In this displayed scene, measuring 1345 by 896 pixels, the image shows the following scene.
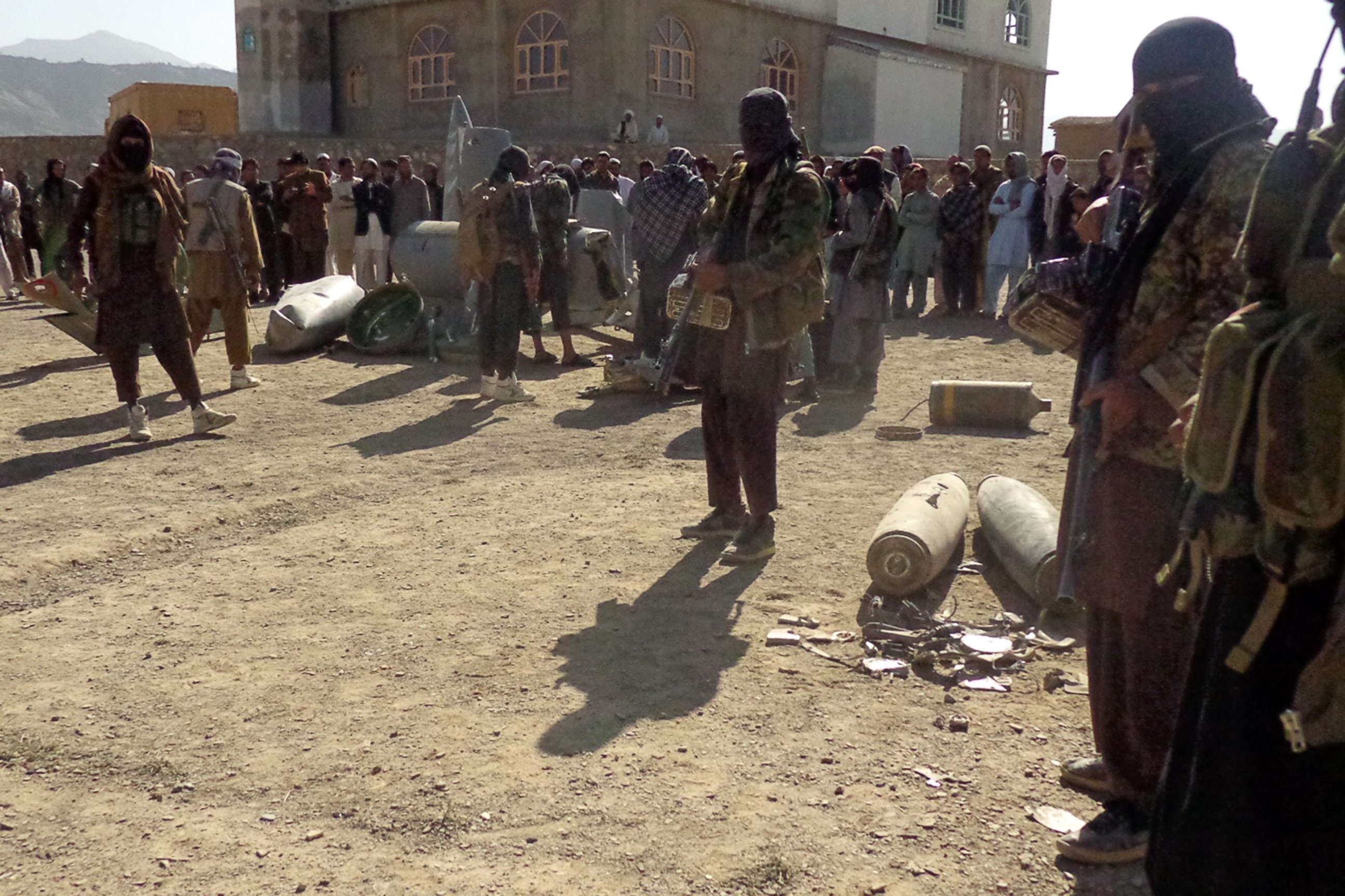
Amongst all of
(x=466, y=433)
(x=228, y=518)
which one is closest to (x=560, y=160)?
(x=466, y=433)

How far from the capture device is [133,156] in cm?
655

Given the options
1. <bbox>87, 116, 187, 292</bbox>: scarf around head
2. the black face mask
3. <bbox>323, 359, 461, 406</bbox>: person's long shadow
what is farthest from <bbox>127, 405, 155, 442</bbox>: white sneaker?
<bbox>323, 359, 461, 406</bbox>: person's long shadow

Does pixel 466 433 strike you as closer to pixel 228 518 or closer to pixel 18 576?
pixel 228 518

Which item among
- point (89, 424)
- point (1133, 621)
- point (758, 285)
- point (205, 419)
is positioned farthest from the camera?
point (89, 424)

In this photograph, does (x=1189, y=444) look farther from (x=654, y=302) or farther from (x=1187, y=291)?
(x=654, y=302)

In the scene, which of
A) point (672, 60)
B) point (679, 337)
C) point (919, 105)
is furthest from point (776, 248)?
point (919, 105)

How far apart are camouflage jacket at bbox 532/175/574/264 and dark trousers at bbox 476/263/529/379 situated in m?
1.30

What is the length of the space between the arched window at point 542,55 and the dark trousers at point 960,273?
14.3 metres

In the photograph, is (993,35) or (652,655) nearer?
(652,655)

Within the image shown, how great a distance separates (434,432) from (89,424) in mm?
2197

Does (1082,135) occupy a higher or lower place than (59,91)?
lower

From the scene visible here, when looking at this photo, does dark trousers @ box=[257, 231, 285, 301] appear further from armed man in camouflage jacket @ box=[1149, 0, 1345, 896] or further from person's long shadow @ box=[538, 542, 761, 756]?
armed man in camouflage jacket @ box=[1149, 0, 1345, 896]

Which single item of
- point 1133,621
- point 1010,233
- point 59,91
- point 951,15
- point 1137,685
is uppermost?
point 59,91

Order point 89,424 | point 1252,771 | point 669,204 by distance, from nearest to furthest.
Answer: point 1252,771
point 89,424
point 669,204
